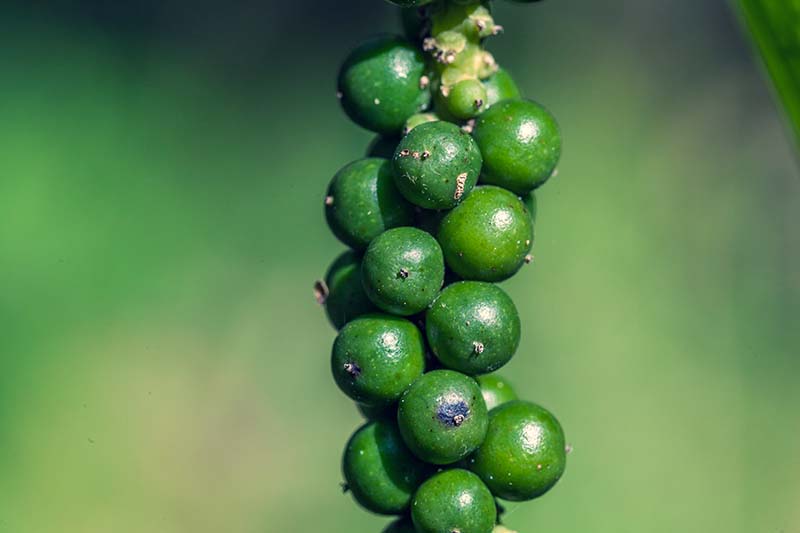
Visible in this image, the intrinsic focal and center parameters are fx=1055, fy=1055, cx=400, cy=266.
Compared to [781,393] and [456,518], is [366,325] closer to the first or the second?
[456,518]

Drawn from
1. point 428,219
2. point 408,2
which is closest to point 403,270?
point 428,219

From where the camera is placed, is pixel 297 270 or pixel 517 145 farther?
pixel 297 270

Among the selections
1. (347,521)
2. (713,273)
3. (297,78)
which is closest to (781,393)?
(713,273)

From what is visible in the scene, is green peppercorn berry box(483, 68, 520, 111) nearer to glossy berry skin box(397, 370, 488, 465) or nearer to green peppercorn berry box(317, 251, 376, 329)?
green peppercorn berry box(317, 251, 376, 329)

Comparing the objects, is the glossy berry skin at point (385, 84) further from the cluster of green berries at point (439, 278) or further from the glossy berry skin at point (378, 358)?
the glossy berry skin at point (378, 358)

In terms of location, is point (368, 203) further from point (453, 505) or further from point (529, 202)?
point (453, 505)

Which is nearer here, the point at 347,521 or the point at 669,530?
the point at 669,530
